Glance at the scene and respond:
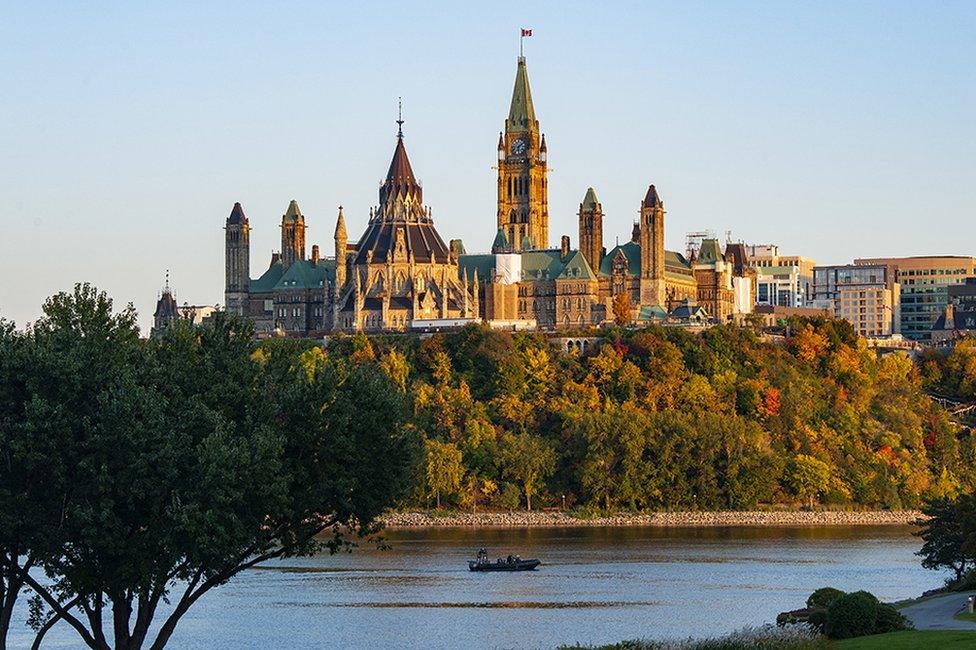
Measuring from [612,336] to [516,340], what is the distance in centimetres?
882

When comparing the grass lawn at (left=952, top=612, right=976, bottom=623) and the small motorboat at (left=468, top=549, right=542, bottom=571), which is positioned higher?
the grass lawn at (left=952, top=612, right=976, bottom=623)

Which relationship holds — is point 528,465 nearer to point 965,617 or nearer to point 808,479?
point 808,479

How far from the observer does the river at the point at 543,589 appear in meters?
80.8

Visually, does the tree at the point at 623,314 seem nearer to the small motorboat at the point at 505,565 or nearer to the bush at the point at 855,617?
the small motorboat at the point at 505,565

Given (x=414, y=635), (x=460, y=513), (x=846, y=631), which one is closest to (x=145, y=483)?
(x=846, y=631)

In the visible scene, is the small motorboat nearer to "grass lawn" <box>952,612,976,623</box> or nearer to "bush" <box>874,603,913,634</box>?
"grass lawn" <box>952,612,976,623</box>

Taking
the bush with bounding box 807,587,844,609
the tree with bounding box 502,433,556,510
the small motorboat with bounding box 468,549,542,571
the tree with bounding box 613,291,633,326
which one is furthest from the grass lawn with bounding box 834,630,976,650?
the tree with bounding box 613,291,633,326

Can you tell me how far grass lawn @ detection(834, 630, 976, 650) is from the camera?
50250 millimetres

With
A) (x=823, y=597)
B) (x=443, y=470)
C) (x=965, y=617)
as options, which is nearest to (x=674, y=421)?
(x=443, y=470)

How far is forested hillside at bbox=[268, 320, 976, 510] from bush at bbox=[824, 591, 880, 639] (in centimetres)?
8686

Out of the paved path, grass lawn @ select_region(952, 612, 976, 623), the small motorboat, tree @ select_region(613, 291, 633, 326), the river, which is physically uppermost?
tree @ select_region(613, 291, 633, 326)

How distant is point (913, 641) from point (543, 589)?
49.0 m

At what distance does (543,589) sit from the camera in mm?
99812

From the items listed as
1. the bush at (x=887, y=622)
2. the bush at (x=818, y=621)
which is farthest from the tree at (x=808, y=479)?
the bush at (x=887, y=622)
